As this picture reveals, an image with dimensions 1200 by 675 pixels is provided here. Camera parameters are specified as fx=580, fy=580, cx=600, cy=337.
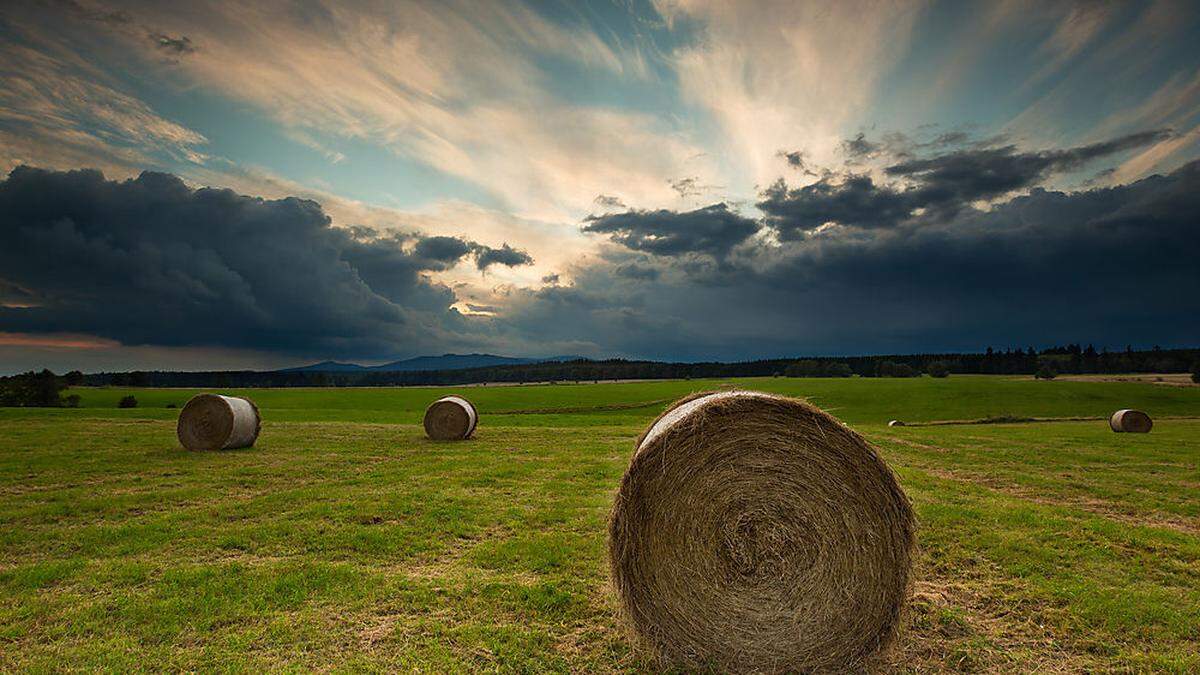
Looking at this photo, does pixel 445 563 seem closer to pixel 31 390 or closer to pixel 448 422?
pixel 448 422

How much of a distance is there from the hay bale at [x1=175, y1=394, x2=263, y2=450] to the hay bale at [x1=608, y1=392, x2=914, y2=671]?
58.9 feet

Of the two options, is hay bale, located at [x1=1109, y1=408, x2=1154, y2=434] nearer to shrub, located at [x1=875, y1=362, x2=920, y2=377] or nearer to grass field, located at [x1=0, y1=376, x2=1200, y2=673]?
grass field, located at [x1=0, y1=376, x2=1200, y2=673]

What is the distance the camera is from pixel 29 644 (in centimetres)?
577

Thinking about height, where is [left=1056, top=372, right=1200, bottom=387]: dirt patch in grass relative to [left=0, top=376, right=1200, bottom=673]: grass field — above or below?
below

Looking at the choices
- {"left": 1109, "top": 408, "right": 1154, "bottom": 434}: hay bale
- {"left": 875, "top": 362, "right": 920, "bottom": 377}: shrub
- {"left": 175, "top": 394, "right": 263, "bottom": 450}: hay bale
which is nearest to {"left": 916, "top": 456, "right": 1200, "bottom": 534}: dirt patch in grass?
{"left": 1109, "top": 408, "right": 1154, "bottom": 434}: hay bale

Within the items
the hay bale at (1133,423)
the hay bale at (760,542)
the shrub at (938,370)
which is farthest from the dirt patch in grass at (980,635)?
the shrub at (938,370)

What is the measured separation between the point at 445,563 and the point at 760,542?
4536 mm

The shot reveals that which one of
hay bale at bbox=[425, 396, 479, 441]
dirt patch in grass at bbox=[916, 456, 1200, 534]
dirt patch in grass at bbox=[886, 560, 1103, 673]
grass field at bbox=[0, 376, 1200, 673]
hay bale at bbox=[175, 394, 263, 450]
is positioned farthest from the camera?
hay bale at bbox=[425, 396, 479, 441]

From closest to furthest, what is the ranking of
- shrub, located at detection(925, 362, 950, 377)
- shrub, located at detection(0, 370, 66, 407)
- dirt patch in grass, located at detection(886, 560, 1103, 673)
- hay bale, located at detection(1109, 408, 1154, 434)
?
dirt patch in grass, located at detection(886, 560, 1103, 673)
hay bale, located at detection(1109, 408, 1154, 434)
shrub, located at detection(0, 370, 66, 407)
shrub, located at detection(925, 362, 950, 377)

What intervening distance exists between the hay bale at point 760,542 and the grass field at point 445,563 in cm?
57

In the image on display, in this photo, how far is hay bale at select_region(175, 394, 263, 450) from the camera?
62.3 feet

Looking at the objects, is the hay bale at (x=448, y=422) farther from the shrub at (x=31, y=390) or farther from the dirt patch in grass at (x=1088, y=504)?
the shrub at (x=31, y=390)

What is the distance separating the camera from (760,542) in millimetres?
6105

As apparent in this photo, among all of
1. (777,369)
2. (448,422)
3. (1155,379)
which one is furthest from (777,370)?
(448,422)
